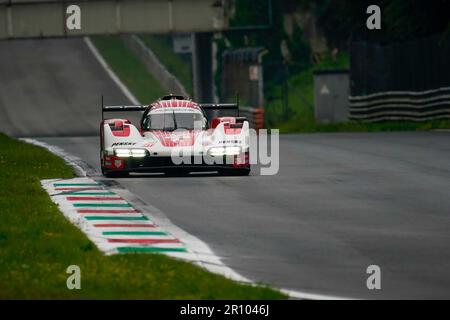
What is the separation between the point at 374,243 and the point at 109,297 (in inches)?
165

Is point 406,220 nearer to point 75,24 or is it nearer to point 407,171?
point 407,171

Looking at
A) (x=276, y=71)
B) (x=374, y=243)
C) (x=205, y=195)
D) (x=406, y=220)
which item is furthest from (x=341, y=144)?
(x=276, y=71)

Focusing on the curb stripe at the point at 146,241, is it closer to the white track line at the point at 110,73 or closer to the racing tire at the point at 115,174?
the racing tire at the point at 115,174

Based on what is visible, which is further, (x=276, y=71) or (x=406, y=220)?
(x=276, y=71)

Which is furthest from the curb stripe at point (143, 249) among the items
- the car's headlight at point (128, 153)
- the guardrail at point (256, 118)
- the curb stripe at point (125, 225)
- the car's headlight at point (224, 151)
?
the guardrail at point (256, 118)

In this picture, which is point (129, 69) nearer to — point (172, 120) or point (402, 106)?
point (402, 106)

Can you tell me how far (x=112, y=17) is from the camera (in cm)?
5856

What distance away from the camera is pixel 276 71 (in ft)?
238

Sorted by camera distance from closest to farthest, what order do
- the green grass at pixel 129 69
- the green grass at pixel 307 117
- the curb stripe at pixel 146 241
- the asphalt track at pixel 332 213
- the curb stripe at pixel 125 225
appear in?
the asphalt track at pixel 332 213 < the curb stripe at pixel 146 241 < the curb stripe at pixel 125 225 < the green grass at pixel 307 117 < the green grass at pixel 129 69

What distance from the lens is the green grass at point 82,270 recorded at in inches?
445

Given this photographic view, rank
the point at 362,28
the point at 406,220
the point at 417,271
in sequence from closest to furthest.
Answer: the point at 417,271, the point at 406,220, the point at 362,28

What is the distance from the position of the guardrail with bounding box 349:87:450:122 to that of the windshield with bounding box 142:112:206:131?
17846 mm

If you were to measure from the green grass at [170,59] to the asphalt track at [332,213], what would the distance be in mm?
42712

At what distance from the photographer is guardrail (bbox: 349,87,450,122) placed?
41.2m
